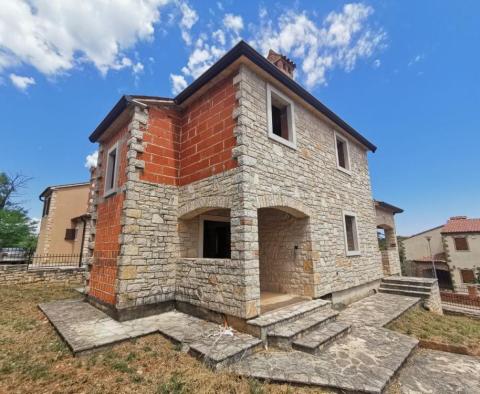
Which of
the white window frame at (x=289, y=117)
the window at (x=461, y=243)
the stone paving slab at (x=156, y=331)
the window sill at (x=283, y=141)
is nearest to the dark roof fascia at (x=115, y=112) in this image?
the white window frame at (x=289, y=117)

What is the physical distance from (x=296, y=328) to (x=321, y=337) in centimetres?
46

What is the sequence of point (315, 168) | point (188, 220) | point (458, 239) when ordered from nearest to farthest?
1. point (188, 220)
2. point (315, 168)
3. point (458, 239)

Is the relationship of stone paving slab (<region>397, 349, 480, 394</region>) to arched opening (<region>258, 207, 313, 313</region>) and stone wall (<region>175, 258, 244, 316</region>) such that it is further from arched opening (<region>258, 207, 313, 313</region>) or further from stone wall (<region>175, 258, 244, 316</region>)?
stone wall (<region>175, 258, 244, 316</region>)

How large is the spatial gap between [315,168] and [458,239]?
19230 millimetres

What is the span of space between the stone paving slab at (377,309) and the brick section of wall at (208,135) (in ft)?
16.3

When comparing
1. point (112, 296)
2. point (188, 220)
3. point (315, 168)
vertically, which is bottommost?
point (112, 296)

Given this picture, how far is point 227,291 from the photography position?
4.85 m

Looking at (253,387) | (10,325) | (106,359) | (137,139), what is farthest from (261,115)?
(10,325)

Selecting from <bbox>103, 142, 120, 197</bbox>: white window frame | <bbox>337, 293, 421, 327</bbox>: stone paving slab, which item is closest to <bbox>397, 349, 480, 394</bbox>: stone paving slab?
<bbox>337, 293, 421, 327</bbox>: stone paving slab

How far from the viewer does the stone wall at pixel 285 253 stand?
6.36m

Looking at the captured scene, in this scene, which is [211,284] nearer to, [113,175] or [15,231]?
[113,175]

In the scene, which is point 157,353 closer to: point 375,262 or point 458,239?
point 375,262

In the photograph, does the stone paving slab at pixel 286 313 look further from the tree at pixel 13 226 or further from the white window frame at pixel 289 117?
the tree at pixel 13 226

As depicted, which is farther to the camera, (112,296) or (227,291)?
(112,296)
